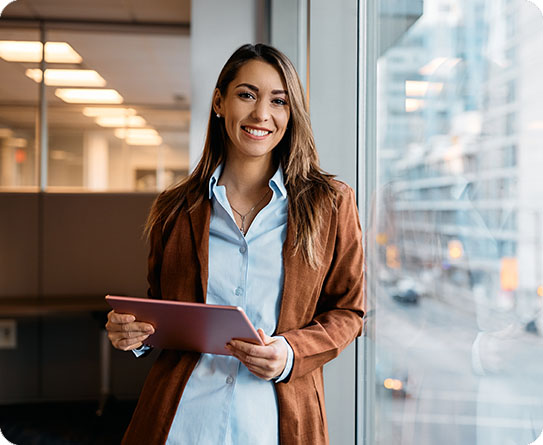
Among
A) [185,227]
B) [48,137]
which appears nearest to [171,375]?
[185,227]

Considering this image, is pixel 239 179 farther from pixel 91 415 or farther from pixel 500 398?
pixel 91 415

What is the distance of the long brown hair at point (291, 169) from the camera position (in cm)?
113

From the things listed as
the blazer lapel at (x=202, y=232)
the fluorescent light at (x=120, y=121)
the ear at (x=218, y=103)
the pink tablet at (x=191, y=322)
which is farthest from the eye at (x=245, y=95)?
the fluorescent light at (x=120, y=121)

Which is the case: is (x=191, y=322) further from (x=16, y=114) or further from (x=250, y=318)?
(x=16, y=114)

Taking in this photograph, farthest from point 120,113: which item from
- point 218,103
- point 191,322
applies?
point 191,322

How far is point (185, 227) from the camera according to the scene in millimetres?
1193

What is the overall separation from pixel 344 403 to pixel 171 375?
0.72m

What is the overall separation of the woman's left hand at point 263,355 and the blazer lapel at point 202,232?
18 cm

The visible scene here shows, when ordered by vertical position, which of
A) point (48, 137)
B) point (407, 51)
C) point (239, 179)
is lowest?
point (239, 179)

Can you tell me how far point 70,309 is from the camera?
3.67 metres

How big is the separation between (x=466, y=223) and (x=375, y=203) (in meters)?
0.51

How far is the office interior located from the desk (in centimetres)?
2

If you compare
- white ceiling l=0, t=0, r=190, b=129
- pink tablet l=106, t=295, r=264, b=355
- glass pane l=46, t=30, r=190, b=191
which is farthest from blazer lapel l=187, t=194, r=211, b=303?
white ceiling l=0, t=0, r=190, b=129

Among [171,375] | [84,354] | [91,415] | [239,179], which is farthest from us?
[84,354]
